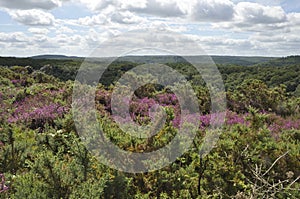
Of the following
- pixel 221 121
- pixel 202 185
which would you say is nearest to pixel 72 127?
pixel 202 185

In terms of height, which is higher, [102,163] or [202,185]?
[102,163]

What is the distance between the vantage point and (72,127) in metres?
5.88

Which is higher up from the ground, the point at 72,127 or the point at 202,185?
the point at 72,127

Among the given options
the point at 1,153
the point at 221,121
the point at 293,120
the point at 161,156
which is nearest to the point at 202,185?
the point at 161,156

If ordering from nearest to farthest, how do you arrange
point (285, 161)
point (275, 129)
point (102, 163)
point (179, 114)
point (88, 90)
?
point (102, 163), point (285, 161), point (275, 129), point (179, 114), point (88, 90)

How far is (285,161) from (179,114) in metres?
4.74

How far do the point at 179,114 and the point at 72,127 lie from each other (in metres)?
4.19

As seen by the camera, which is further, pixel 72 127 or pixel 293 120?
pixel 293 120

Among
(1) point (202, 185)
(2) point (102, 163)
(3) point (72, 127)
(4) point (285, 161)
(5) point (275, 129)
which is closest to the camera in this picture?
(2) point (102, 163)

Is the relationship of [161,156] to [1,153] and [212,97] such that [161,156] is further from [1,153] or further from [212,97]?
[212,97]

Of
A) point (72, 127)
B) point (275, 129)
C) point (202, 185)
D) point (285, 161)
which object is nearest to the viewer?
point (202, 185)

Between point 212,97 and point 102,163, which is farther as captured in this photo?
point 212,97

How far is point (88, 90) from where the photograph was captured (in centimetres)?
1075

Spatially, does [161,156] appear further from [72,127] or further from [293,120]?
[293,120]
